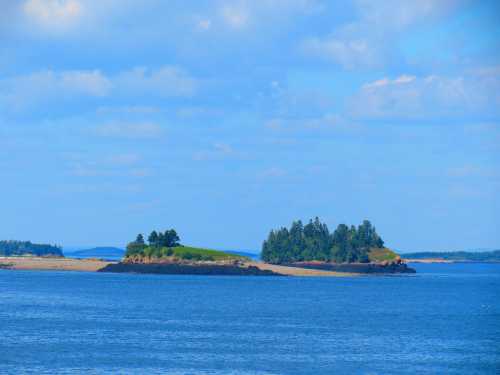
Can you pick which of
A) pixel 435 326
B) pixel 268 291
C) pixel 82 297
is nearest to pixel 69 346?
pixel 435 326

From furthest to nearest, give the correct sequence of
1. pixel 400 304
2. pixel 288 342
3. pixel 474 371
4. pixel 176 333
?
pixel 400 304, pixel 176 333, pixel 288 342, pixel 474 371

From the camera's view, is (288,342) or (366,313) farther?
(366,313)

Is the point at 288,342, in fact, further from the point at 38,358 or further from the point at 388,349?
the point at 38,358

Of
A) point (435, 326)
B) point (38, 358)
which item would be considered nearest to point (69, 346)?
point (38, 358)

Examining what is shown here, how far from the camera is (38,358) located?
71.8 m

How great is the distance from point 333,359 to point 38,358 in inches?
960

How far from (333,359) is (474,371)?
11.6 metres

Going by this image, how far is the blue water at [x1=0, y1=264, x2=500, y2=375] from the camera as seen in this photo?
7038 cm

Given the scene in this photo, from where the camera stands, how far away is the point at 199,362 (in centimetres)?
7119

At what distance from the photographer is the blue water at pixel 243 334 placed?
231ft

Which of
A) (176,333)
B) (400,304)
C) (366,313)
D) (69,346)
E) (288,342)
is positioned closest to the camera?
(69,346)

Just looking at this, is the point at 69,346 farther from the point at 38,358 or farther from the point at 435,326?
the point at 435,326

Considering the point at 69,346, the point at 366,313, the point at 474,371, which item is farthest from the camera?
the point at 366,313

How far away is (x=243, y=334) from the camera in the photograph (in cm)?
9200
